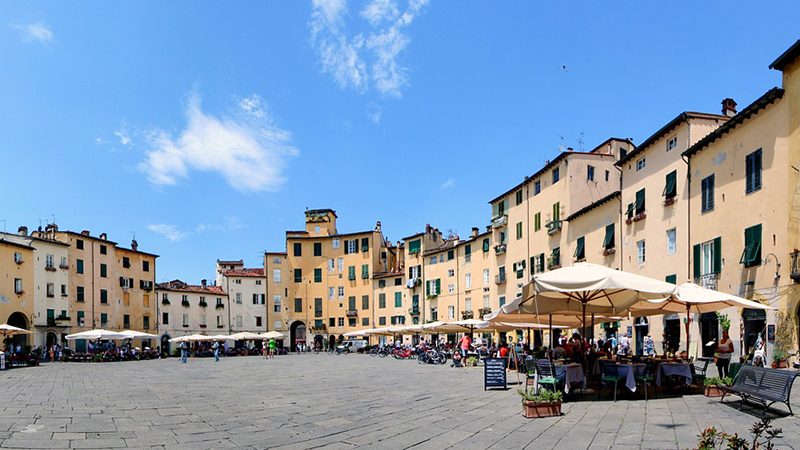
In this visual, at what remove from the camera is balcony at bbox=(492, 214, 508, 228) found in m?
47.5

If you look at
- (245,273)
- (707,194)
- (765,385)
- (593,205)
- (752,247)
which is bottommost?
(245,273)

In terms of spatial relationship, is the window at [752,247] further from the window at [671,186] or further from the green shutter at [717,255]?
the window at [671,186]

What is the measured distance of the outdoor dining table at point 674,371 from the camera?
527 inches

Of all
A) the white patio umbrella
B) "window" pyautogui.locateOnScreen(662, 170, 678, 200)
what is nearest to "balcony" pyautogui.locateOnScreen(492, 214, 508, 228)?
"window" pyautogui.locateOnScreen(662, 170, 678, 200)

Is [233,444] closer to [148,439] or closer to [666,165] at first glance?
[148,439]

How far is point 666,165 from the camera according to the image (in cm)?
2772

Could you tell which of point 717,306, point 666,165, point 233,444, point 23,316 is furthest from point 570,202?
point 23,316

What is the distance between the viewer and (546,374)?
1262cm

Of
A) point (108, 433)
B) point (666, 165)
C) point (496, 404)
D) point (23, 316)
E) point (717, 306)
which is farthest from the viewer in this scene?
point (23, 316)

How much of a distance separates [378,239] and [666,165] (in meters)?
47.0

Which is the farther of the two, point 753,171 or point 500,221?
point 500,221

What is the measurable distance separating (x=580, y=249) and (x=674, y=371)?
23.0 m

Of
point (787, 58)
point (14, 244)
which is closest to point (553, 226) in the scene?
point (787, 58)

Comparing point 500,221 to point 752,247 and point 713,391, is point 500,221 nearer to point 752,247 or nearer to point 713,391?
point 752,247
